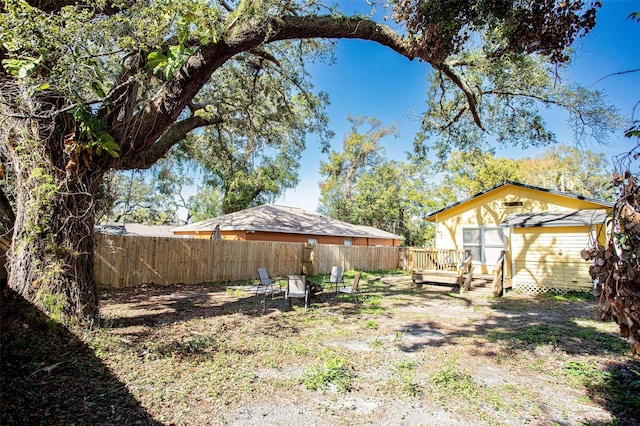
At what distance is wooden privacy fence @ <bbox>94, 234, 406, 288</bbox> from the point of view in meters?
10.4

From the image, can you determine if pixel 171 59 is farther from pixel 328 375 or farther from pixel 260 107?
pixel 260 107

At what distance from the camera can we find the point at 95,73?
4.69 meters

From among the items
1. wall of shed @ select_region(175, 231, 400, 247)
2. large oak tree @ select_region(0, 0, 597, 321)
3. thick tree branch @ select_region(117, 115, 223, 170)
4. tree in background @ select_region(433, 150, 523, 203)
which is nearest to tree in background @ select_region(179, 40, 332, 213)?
thick tree branch @ select_region(117, 115, 223, 170)

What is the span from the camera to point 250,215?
18.9 m

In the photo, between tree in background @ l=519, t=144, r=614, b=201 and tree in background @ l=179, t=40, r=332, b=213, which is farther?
tree in background @ l=519, t=144, r=614, b=201

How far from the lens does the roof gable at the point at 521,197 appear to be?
12.4 m

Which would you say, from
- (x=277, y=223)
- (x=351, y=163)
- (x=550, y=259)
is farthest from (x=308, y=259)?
(x=351, y=163)

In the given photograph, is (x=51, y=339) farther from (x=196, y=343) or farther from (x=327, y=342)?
(x=327, y=342)

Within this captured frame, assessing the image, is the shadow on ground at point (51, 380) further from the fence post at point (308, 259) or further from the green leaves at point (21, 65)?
the fence post at point (308, 259)

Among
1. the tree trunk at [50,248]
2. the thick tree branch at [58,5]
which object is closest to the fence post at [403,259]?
the tree trunk at [50,248]

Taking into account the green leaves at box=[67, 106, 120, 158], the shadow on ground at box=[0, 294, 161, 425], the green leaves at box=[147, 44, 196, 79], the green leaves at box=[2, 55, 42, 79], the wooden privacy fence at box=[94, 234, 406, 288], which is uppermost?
the green leaves at box=[147, 44, 196, 79]

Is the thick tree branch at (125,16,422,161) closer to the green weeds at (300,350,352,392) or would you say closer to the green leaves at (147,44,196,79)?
the green leaves at (147,44,196,79)

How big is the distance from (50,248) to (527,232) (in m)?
13.6

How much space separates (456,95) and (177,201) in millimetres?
35125
